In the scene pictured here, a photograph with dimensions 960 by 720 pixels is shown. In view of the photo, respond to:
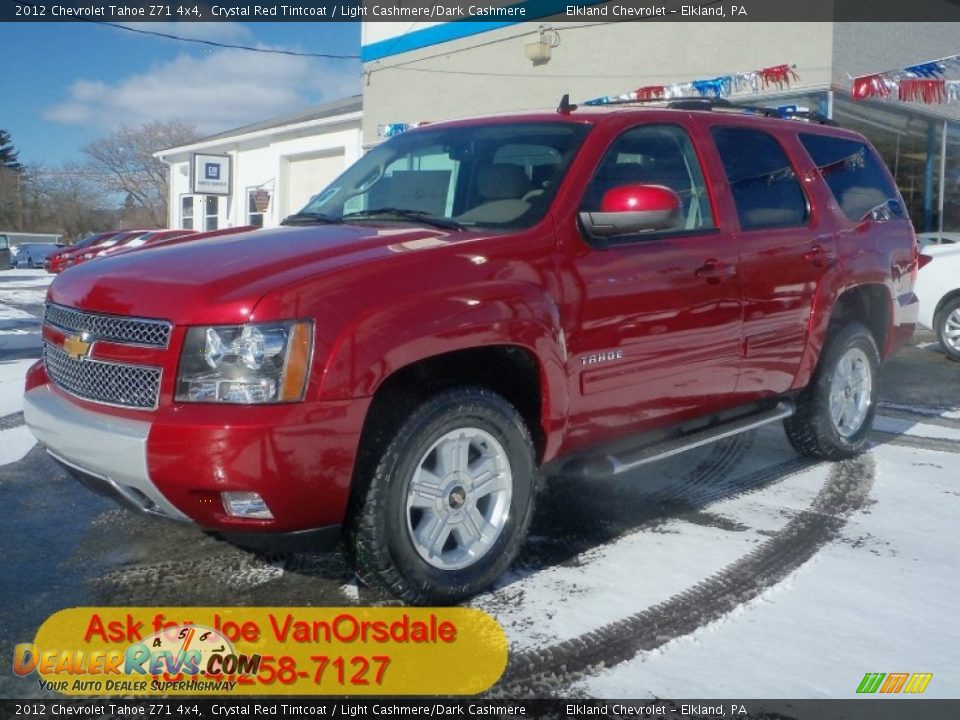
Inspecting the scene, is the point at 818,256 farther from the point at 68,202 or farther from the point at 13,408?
the point at 68,202

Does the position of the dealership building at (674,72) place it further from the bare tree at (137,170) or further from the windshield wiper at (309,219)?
the bare tree at (137,170)

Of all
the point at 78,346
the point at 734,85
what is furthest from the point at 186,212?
the point at 78,346

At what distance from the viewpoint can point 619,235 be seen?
A: 4.01 meters

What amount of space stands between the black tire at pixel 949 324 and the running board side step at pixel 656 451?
5.90 meters

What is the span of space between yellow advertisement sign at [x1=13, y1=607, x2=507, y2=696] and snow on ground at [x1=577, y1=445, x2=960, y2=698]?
1.64ft

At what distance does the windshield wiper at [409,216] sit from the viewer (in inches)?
154

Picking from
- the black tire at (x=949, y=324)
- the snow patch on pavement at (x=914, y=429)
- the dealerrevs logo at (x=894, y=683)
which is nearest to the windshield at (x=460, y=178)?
the dealerrevs logo at (x=894, y=683)

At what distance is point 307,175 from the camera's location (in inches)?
1120

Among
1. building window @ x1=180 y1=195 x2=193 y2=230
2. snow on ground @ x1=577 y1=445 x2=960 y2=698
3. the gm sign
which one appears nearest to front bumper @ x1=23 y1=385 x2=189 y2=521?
snow on ground @ x1=577 y1=445 x2=960 y2=698

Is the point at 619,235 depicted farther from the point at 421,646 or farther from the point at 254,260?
the point at 421,646

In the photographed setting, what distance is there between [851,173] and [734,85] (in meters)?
10.3

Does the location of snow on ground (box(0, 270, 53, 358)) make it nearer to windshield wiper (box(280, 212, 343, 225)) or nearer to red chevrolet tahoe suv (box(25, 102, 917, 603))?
windshield wiper (box(280, 212, 343, 225))

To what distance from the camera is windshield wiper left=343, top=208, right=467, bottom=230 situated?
391cm

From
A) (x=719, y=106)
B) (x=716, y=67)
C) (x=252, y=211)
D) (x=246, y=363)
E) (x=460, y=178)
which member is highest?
(x=716, y=67)
